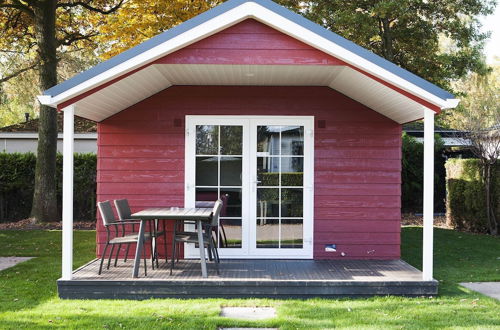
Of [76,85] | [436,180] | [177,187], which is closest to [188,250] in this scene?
[177,187]

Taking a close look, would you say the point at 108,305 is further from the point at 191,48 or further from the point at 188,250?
the point at 191,48

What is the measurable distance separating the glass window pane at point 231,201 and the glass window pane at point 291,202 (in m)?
0.58

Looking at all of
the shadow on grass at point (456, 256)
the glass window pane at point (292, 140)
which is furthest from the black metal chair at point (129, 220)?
the shadow on grass at point (456, 256)

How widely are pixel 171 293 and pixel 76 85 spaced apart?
231 centimetres

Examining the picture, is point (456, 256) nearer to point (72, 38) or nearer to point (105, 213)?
point (105, 213)

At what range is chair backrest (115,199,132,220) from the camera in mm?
6398

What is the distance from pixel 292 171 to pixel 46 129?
274 inches

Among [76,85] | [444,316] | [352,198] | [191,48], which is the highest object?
[191,48]

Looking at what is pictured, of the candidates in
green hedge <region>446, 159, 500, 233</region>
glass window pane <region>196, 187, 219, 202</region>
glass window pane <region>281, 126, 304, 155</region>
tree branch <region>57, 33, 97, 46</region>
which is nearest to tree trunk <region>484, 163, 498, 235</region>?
green hedge <region>446, 159, 500, 233</region>

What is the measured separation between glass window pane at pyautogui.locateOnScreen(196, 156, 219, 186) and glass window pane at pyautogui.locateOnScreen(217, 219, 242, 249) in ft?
1.78

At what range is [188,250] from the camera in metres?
7.01

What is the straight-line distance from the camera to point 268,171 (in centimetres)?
698

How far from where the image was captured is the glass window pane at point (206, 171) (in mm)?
6973

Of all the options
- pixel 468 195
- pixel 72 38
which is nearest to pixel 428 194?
pixel 468 195
